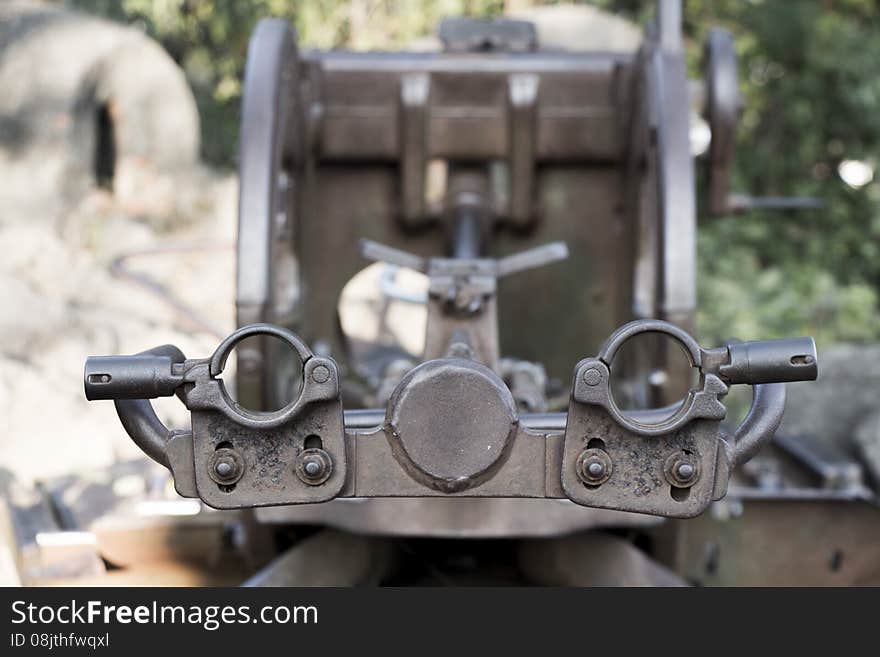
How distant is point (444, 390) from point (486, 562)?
1.24 meters

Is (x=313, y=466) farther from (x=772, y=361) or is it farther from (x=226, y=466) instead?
(x=772, y=361)

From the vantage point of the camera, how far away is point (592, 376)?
158 cm

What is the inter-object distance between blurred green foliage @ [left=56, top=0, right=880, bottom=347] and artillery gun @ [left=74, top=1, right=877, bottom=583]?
564 centimetres

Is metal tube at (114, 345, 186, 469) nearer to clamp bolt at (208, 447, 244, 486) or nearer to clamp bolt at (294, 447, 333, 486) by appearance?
clamp bolt at (208, 447, 244, 486)

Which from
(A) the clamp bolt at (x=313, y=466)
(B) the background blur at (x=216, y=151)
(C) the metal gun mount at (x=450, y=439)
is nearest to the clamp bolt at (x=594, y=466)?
(C) the metal gun mount at (x=450, y=439)

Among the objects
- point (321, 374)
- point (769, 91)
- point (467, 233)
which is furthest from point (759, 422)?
point (769, 91)

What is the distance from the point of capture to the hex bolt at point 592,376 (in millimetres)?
1576

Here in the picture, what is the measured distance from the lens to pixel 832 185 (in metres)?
10.5

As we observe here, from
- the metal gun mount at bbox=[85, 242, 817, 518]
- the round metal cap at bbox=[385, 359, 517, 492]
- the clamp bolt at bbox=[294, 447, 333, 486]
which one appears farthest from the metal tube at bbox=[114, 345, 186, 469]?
the round metal cap at bbox=[385, 359, 517, 492]

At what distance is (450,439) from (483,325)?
2.45 ft

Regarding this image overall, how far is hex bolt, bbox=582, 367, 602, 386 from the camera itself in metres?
1.58

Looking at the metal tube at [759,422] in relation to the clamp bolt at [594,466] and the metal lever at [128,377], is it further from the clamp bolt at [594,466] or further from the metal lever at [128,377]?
the metal lever at [128,377]

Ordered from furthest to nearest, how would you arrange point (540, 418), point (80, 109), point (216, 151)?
point (216, 151)
point (80, 109)
point (540, 418)
